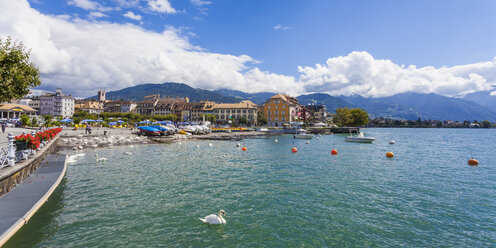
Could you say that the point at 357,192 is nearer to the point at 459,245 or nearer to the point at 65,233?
the point at 459,245

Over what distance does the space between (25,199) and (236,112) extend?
116 m

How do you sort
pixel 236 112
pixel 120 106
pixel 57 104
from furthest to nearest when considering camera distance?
pixel 120 106 → pixel 57 104 → pixel 236 112

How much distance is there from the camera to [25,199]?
1003 centimetres

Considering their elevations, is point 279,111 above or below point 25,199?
above

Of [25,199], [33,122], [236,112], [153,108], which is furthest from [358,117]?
[25,199]

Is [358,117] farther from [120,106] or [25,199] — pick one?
[120,106]

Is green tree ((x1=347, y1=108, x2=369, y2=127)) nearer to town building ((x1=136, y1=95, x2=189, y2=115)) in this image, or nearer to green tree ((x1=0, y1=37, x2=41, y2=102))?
town building ((x1=136, y1=95, x2=189, y2=115))

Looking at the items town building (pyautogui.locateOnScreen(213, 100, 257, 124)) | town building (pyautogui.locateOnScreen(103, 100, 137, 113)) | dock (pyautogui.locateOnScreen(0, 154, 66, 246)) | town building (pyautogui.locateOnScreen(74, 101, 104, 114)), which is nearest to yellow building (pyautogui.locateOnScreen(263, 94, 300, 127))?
town building (pyautogui.locateOnScreen(213, 100, 257, 124))

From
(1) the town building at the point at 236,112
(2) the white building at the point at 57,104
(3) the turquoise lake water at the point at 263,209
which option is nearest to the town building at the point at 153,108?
(1) the town building at the point at 236,112

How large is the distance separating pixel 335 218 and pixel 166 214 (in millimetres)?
8072

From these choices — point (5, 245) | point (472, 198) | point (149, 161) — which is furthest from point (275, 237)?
point (149, 161)

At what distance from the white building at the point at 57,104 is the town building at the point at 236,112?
89943mm

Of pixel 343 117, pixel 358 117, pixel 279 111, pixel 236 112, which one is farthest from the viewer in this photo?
pixel 236 112

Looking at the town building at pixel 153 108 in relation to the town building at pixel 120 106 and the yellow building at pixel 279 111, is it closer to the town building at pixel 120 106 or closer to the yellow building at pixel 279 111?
Result: the town building at pixel 120 106
